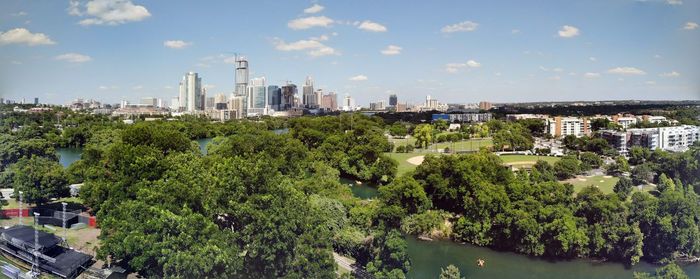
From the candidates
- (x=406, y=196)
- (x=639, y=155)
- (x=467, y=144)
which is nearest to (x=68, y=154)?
(x=406, y=196)

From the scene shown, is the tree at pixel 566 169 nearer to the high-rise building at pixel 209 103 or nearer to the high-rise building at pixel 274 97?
the high-rise building at pixel 274 97

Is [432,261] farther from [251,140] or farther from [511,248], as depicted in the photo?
[251,140]

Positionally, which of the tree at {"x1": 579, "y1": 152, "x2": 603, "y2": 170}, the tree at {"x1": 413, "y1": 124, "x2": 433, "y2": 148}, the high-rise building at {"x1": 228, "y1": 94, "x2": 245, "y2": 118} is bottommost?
the tree at {"x1": 579, "y1": 152, "x2": 603, "y2": 170}

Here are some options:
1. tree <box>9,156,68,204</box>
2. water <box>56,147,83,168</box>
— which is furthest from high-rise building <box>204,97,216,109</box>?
tree <box>9,156,68,204</box>

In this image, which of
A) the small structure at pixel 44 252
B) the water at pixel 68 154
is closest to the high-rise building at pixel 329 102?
the water at pixel 68 154

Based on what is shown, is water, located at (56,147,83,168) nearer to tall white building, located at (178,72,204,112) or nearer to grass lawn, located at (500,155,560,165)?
tall white building, located at (178,72,204,112)

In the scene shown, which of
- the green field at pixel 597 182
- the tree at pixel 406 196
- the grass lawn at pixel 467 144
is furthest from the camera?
the grass lawn at pixel 467 144
